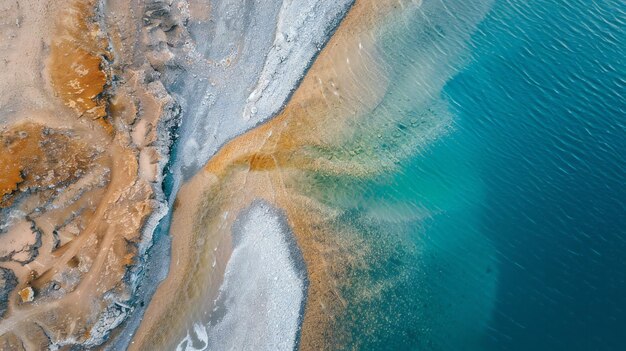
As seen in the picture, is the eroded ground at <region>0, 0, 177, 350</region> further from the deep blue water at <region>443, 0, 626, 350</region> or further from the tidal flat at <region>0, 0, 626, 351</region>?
the deep blue water at <region>443, 0, 626, 350</region>

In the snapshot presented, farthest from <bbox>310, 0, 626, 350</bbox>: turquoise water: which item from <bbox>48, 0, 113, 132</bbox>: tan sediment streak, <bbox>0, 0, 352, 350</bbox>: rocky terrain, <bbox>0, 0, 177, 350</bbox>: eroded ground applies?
<bbox>48, 0, 113, 132</bbox>: tan sediment streak

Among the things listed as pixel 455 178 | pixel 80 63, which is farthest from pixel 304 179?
pixel 80 63

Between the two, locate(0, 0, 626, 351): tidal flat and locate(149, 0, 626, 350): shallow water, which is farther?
locate(149, 0, 626, 350): shallow water

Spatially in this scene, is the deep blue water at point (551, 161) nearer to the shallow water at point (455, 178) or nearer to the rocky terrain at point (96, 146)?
the shallow water at point (455, 178)

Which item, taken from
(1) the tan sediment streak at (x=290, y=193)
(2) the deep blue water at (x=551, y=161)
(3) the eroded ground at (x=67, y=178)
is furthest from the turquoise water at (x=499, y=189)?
(3) the eroded ground at (x=67, y=178)

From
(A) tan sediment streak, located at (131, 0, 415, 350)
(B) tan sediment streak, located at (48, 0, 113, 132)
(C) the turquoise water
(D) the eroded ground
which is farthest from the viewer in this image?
(A) tan sediment streak, located at (131, 0, 415, 350)

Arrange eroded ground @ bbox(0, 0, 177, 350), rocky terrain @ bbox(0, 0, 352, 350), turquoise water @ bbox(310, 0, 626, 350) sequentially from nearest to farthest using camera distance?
eroded ground @ bbox(0, 0, 177, 350), rocky terrain @ bbox(0, 0, 352, 350), turquoise water @ bbox(310, 0, 626, 350)

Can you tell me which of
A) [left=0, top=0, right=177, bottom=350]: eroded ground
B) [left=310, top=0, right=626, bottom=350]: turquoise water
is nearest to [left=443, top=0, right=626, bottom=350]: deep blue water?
[left=310, top=0, right=626, bottom=350]: turquoise water
